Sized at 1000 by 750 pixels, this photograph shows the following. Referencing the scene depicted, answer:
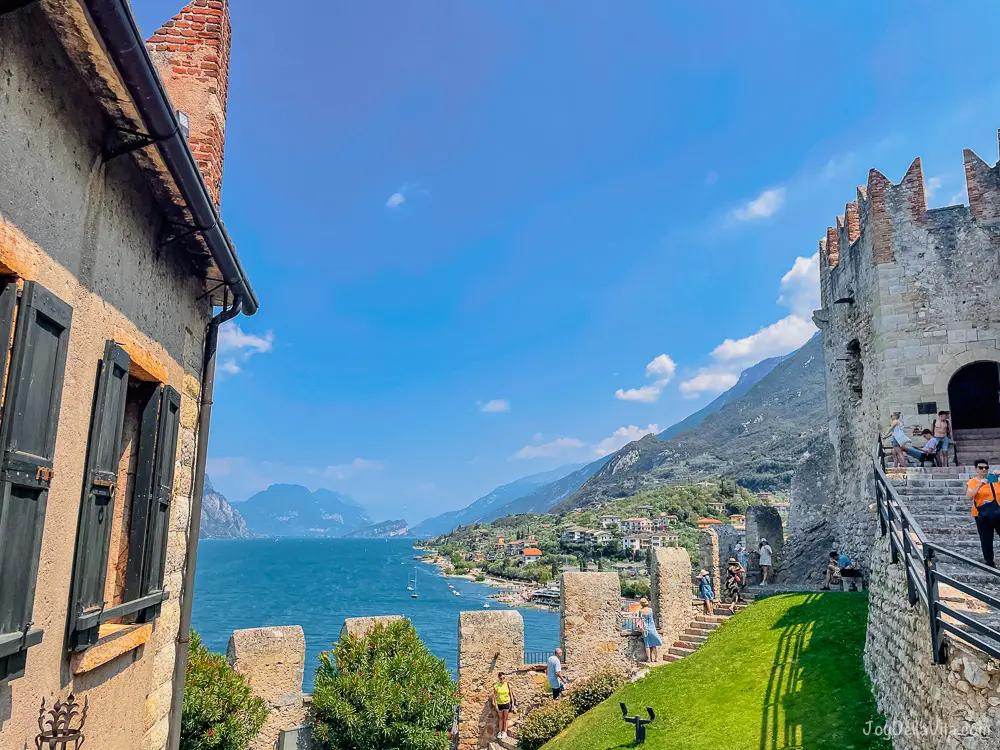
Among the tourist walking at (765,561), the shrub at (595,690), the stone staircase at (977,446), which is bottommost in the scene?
the shrub at (595,690)

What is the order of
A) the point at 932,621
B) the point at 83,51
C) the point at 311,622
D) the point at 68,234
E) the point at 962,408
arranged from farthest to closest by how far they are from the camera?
1. the point at 311,622
2. the point at 962,408
3. the point at 932,621
4. the point at 68,234
5. the point at 83,51

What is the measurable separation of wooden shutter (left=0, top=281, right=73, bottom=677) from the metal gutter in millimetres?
1344

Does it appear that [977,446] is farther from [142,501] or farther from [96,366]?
[96,366]

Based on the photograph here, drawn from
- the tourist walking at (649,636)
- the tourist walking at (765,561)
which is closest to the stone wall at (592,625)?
the tourist walking at (649,636)

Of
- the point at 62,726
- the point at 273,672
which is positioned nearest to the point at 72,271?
the point at 62,726

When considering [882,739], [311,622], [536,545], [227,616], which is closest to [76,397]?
[882,739]

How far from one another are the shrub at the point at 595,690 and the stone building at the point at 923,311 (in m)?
6.95

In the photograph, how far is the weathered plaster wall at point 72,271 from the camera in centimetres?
325

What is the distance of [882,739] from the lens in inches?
318

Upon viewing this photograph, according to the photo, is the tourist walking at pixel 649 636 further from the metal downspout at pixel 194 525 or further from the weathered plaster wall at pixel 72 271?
the weathered plaster wall at pixel 72 271

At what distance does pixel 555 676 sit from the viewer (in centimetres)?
1462

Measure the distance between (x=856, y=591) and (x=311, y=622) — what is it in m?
68.2

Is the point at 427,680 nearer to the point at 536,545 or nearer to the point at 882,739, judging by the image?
the point at 882,739

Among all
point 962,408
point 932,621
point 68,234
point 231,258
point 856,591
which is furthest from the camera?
point 962,408
